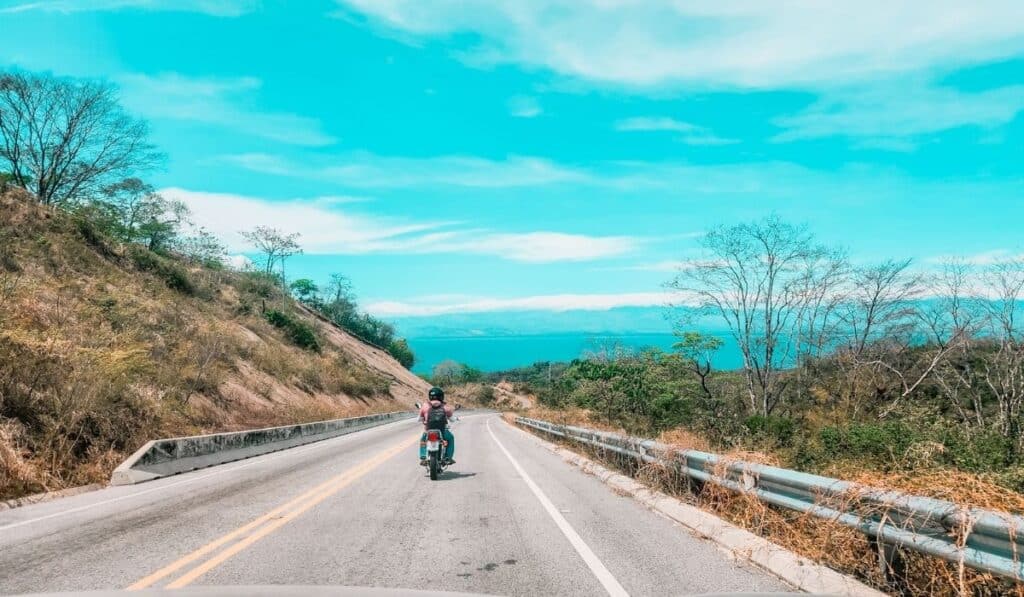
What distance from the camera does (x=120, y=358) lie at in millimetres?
16031

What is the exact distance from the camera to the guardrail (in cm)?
414

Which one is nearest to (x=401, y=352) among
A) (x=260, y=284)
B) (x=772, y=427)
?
(x=260, y=284)

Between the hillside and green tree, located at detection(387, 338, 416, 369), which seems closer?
the hillside

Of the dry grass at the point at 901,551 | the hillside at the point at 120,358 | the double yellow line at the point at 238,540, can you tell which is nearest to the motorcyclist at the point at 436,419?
the double yellow line at the point at 238,540

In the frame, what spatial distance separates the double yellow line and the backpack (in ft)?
5.99

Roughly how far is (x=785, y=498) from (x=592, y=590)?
2.56 m

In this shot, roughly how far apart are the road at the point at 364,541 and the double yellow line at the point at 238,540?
2 cm

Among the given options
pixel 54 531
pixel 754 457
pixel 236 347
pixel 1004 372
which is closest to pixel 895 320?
pixel 1004 372

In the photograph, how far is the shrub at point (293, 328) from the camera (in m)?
53.6

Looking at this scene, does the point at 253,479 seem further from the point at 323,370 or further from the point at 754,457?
the point at 323,370

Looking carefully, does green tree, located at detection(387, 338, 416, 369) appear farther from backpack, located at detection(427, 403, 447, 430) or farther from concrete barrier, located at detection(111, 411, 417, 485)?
backpack, located at detection(427, 403, 447, 430)

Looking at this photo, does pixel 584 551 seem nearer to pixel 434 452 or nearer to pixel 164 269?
pixel 434 452

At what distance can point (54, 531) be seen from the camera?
7289mm

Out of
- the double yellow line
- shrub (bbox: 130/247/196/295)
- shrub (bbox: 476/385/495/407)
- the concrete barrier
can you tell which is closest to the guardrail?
the double yellow line
